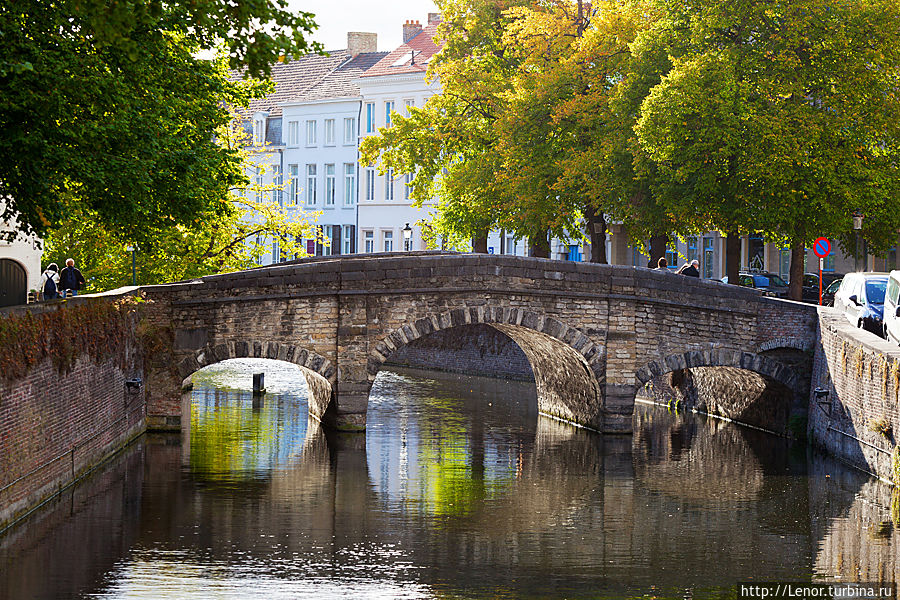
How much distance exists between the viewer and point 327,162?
229 ft

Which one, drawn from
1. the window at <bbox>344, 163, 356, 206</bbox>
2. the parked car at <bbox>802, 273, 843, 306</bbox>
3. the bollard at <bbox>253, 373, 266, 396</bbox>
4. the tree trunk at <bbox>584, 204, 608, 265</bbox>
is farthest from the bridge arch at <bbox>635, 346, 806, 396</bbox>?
the window at <bbox>344, 163, 356, 206</bbox>

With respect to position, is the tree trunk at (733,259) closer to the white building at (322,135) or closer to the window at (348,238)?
→ the white building at (322,135)

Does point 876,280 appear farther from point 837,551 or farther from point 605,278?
point 837,551

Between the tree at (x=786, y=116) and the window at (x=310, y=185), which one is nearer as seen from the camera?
the tree at (x=786, y=116)

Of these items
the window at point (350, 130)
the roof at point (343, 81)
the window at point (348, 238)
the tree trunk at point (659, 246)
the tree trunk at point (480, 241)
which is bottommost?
the tree trunk at point (659, 246)

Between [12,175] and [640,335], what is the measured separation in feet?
47.8

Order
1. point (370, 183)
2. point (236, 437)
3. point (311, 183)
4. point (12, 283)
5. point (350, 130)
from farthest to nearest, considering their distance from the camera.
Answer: point (311, 183)
point (350, 130)
point (370, 183)
point (12, 283)
point (236, 437)

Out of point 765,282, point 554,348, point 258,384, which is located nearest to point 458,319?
point 554,348

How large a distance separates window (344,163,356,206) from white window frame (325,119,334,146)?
154 cm

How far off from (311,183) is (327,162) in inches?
68.5

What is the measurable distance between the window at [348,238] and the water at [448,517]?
115ft

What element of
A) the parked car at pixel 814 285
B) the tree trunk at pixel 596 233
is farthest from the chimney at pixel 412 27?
the tree trunk at pixel 596 233

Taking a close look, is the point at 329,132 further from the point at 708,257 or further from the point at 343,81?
the point at 708,257

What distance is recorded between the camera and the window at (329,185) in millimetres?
69625
